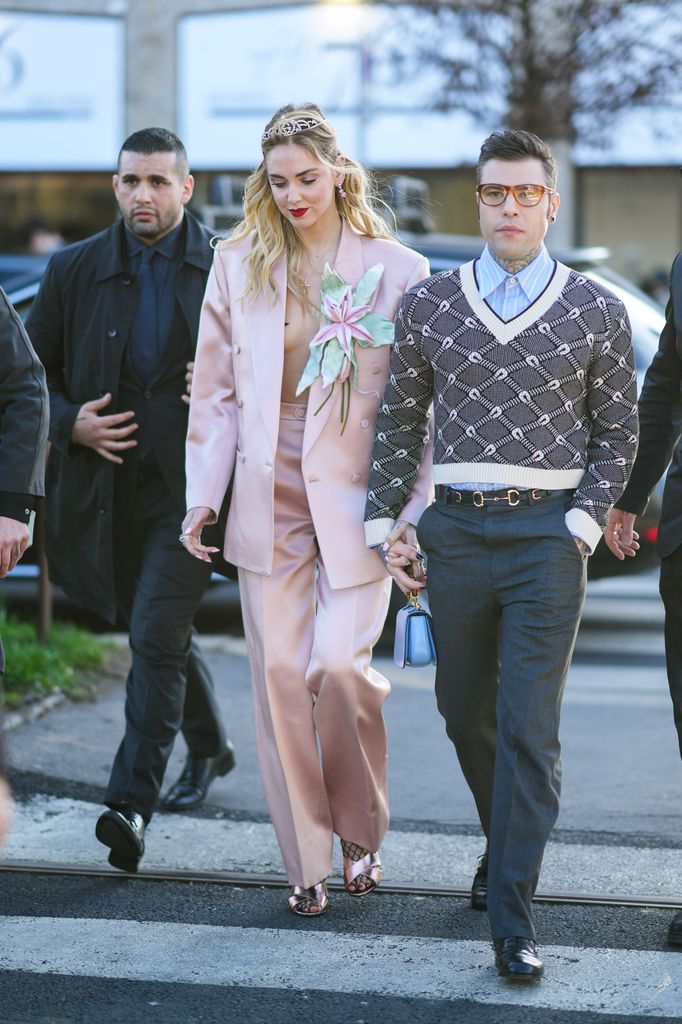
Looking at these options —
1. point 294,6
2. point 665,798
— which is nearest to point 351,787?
point 665,798

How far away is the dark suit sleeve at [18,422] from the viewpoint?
398cm

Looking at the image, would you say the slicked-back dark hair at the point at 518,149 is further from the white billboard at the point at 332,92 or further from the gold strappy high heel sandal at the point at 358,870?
the white billboard at the point at 332,92

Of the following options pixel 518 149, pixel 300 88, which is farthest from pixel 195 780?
pixel 300 88

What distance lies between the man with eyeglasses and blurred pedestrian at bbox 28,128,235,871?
45.4 inches

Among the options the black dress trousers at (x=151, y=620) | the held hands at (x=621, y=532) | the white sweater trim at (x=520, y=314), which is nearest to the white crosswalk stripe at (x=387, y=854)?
the black dress trousers at (x=151, y=620)

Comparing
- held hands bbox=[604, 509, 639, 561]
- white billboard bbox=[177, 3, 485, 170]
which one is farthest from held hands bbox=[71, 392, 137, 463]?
white billboard bbox=[177, 3, 485, 170]

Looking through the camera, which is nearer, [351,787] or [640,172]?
[351,787]

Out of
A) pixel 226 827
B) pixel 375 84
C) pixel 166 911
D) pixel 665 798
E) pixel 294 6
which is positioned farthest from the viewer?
pixel 294 6

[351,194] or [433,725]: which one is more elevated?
[351,194]

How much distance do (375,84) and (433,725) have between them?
512 inches

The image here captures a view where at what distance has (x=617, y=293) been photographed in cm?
766

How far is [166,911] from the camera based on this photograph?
4.35 meters

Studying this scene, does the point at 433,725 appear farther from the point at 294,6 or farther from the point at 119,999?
the point at 294,6

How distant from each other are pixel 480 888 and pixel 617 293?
4.00m
